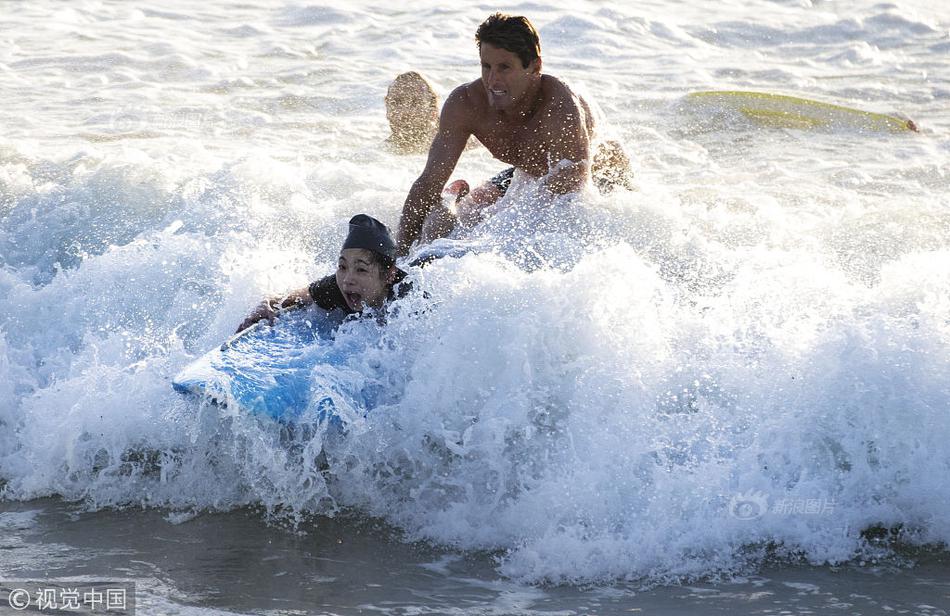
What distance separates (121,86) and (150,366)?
6937 millimetres

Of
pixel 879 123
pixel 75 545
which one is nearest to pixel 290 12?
pixel 879 123

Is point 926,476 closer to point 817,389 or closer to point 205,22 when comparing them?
point 817,389

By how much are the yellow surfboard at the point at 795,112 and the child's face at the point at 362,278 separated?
21.2 feet

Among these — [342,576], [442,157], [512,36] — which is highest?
[512,36]

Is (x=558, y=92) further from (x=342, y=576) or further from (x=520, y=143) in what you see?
(x=342, y=576)

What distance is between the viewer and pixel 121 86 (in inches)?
452

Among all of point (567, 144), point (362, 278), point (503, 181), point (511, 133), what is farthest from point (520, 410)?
point (503, 181)

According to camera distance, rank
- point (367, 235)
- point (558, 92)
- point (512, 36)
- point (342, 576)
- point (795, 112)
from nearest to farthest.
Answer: point (342, 576), point (367, 235), point (512, 36), point (558, 92), point (795, 112)

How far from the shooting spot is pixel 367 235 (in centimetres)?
501

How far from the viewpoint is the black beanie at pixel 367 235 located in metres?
5.01

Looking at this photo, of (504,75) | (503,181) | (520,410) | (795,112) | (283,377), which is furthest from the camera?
(795,112)

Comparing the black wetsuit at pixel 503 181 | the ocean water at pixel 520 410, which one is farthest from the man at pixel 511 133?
the black wetsuit at pixel 503 181

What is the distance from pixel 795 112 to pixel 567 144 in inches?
222

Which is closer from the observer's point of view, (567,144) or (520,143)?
(567,144)
